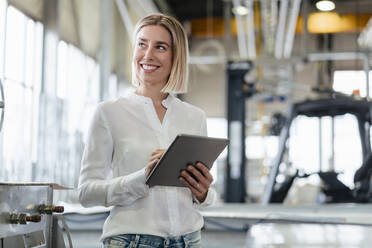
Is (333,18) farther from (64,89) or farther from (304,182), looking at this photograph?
(64,89)

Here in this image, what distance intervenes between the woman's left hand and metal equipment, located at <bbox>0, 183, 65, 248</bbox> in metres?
0.33

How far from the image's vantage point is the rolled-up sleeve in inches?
48.8

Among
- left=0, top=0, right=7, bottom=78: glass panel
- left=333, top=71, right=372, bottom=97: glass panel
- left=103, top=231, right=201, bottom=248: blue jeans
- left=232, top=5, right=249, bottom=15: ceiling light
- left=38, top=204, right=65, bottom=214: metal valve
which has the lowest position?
left=103, top=231, right=201, bottom=248: blue jeans

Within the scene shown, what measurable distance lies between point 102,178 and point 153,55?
1.10ft

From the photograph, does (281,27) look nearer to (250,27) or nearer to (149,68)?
(250,27)

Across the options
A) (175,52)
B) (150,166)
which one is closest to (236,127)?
(175,52)

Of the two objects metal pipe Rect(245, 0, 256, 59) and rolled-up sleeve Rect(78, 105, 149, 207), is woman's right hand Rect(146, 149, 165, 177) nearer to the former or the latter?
rolled-up sleeve Rect(78, 105, 149, 207)

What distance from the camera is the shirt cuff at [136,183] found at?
4.01 ft

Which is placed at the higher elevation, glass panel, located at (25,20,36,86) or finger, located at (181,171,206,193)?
glass panel, located at (25,20,36,86)

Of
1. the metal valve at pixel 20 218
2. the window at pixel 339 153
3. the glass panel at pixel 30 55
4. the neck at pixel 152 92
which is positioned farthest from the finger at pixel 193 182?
the window at pixel 339 153

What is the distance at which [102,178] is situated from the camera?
1310mm

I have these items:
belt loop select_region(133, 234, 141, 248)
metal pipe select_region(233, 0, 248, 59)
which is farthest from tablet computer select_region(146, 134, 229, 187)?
metal pipe select_region(233, 0, 248, 59)

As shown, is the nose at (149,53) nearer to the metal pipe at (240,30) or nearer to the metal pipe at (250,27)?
the metal pipe at (250,27)

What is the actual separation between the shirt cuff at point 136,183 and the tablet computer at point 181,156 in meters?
0.01
